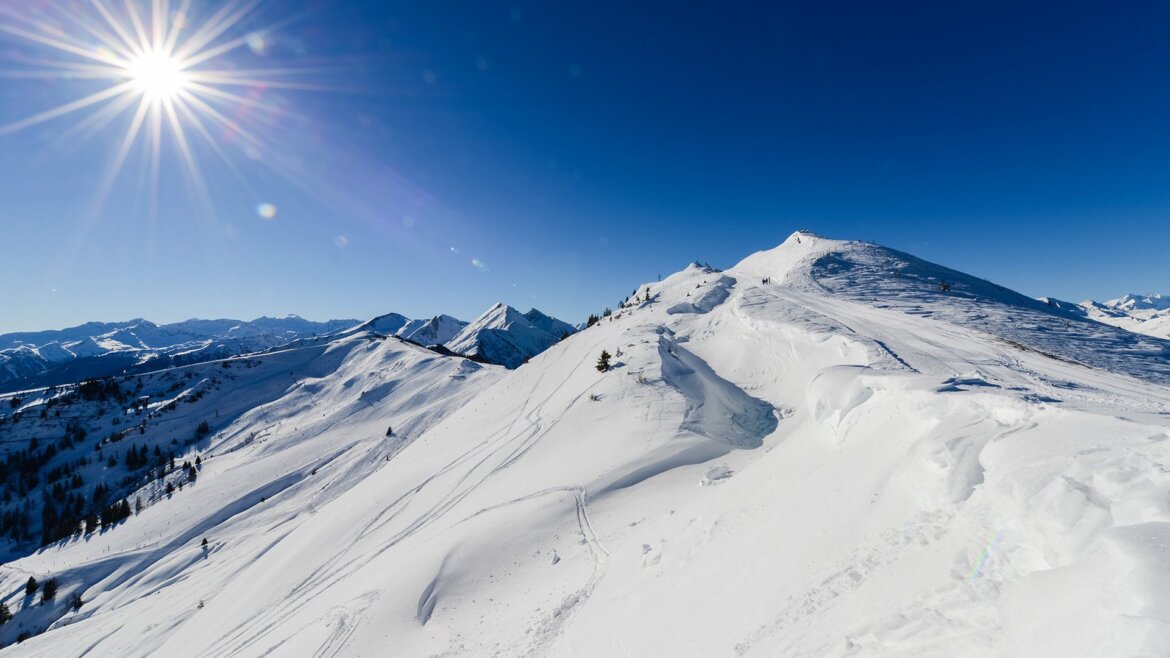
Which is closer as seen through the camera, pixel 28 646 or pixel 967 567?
pixel 967 567

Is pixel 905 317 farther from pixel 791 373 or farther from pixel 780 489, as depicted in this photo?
pixel 780 489

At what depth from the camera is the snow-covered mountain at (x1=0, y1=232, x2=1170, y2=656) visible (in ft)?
16.0

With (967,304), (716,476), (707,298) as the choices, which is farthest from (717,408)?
(707,298)

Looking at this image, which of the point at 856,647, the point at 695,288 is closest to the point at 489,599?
the point at 856,647

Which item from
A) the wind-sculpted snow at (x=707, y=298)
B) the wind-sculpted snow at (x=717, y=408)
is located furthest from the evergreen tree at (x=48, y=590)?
the wind-sculpted snow at (x=707, y=298)

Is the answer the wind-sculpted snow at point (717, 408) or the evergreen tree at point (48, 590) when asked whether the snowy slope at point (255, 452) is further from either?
the wind-sculpted snow at point (717, 408)

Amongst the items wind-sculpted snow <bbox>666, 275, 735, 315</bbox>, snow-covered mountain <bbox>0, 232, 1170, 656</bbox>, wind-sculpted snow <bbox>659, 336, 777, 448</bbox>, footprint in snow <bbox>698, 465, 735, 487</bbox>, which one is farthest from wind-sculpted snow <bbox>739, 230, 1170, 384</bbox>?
footprint in snow <bbox>698, 465, 735, 487</bbox>

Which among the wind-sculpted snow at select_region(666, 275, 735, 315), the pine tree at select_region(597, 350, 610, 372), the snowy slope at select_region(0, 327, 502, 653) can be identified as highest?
the wind-sculpted snow at select_region(666, 275, 735, 315)

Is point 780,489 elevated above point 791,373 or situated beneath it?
situated beneath

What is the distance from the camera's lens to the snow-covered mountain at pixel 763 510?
16.0 ft

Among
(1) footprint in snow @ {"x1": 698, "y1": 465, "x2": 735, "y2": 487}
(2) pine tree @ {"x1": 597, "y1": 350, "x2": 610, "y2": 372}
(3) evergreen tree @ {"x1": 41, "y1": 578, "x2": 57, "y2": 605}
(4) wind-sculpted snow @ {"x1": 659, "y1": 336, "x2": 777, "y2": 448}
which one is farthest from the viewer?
(3) evergreen tree @ {"x1": 41, "y1": 578, "x2": 57, "y2": 605}

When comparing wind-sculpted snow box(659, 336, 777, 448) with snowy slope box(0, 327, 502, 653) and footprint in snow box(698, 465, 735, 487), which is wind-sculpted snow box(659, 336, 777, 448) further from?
snowy slope box(0, 327, 502, 653)

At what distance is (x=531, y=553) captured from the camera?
11.8 meters

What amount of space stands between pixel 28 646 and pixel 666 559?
154 feet
